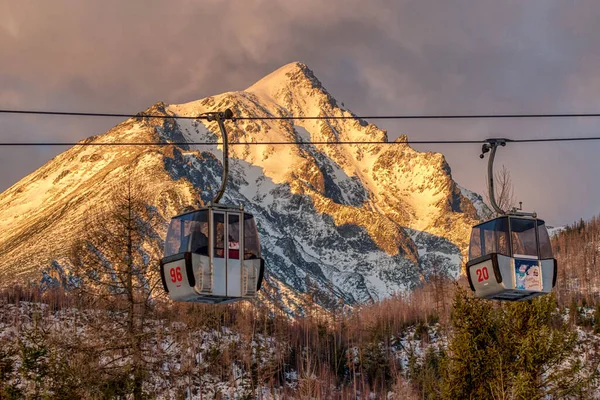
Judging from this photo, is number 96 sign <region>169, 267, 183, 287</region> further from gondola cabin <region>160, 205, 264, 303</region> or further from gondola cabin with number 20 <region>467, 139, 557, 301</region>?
gondola cabin with number 20 <region>467, 139, 557, 301</region>

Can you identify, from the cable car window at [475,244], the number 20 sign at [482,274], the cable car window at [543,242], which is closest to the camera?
the number 20 sign at [482,274]

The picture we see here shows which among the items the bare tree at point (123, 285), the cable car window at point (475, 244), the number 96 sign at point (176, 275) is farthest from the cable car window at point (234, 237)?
the bare tree at point (123, 285)

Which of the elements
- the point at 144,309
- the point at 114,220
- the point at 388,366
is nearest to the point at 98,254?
the point at 114,220

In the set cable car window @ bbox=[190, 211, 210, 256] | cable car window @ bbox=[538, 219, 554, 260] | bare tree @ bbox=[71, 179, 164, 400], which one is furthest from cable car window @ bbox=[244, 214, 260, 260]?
bare tree @ bbox=[71, 179, 164, 400]

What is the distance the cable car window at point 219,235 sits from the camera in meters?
27.9

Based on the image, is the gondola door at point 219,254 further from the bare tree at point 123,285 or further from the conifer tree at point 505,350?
the conifer tree at point 505,350

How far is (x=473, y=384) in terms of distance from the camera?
55031mm

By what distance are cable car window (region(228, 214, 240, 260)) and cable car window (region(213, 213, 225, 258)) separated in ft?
0.78

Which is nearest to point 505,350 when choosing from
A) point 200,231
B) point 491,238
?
point 491,238

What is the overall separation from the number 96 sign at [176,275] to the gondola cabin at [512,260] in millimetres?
10001

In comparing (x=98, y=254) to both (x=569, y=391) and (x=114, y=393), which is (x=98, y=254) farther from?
(x=569, y=391)

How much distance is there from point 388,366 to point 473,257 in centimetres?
13848

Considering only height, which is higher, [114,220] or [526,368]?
[114,220]

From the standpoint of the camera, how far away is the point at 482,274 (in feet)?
102
